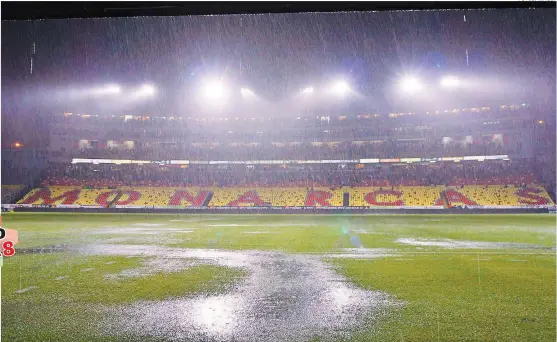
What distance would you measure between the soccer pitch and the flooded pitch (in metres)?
0.02

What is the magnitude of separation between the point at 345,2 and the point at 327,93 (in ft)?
201

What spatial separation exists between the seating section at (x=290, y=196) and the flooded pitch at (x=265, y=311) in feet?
125

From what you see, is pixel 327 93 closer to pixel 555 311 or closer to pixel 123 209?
pixel 123 209

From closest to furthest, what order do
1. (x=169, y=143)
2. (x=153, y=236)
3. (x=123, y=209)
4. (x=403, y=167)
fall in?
(x=153, y=236)
(x=123, y=209)
(x=403, y=167)
(x=169, y=143)

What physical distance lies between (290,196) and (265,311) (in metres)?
43.7

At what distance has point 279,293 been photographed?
7922 mm

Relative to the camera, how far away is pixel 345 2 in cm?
298

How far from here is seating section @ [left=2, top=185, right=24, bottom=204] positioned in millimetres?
46619

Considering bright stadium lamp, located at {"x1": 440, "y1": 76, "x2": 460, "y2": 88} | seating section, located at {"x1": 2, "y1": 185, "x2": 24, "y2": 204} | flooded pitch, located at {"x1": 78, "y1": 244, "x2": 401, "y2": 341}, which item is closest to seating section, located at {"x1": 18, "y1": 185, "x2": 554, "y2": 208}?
seating section, located at {"x1": 2, "y1": 185, "x2": 24, "y2": 204}

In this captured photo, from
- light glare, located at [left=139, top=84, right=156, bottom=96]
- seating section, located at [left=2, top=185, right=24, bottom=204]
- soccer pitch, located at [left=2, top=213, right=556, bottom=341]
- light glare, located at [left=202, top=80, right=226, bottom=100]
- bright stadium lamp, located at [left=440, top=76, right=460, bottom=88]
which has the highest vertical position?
light glare, located at [left=139, top=84, right=156, bottom=96]

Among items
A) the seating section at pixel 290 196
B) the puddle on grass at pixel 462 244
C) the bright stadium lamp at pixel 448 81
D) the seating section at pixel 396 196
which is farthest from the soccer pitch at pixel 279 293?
the bright stadium lamp at pixel 448 81

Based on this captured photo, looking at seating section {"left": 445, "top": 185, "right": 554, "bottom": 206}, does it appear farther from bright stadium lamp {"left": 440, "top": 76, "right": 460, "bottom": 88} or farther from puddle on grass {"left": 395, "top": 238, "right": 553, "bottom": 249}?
puddle on grass {"left": 395, "top": 238, "right": 553, "bottom": 249}

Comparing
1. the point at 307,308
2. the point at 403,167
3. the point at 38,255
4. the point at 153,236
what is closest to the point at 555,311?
the point at 307,308

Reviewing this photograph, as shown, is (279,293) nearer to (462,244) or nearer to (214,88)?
(462,244)
